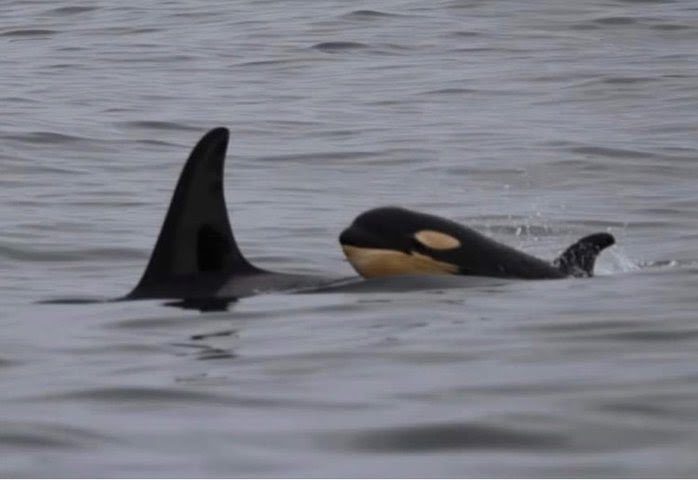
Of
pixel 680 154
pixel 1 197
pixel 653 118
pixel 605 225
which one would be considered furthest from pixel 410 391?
pixel 653 118

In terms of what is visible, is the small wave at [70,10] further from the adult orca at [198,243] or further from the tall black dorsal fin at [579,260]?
the adult orca at [198,243]

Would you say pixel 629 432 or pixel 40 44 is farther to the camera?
pixel 40 44

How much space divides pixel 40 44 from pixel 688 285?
18.7 meters

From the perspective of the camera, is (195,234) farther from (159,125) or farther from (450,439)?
(159,125)

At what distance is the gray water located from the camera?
8.32 meters

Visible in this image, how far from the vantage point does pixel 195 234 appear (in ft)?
38.5

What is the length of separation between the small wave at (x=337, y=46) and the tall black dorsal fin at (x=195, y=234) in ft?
55.7

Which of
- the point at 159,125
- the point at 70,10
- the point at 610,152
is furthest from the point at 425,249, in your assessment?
the point at 70,10

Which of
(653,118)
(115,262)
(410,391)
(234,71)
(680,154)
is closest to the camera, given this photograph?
(410,391)

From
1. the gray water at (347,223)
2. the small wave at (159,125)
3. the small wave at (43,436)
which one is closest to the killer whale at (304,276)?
the gray water at (347,223)

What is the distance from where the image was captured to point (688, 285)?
12289 mm

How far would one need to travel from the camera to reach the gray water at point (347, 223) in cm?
832

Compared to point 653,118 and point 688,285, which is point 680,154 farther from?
point 688,285

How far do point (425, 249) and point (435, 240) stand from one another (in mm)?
72
